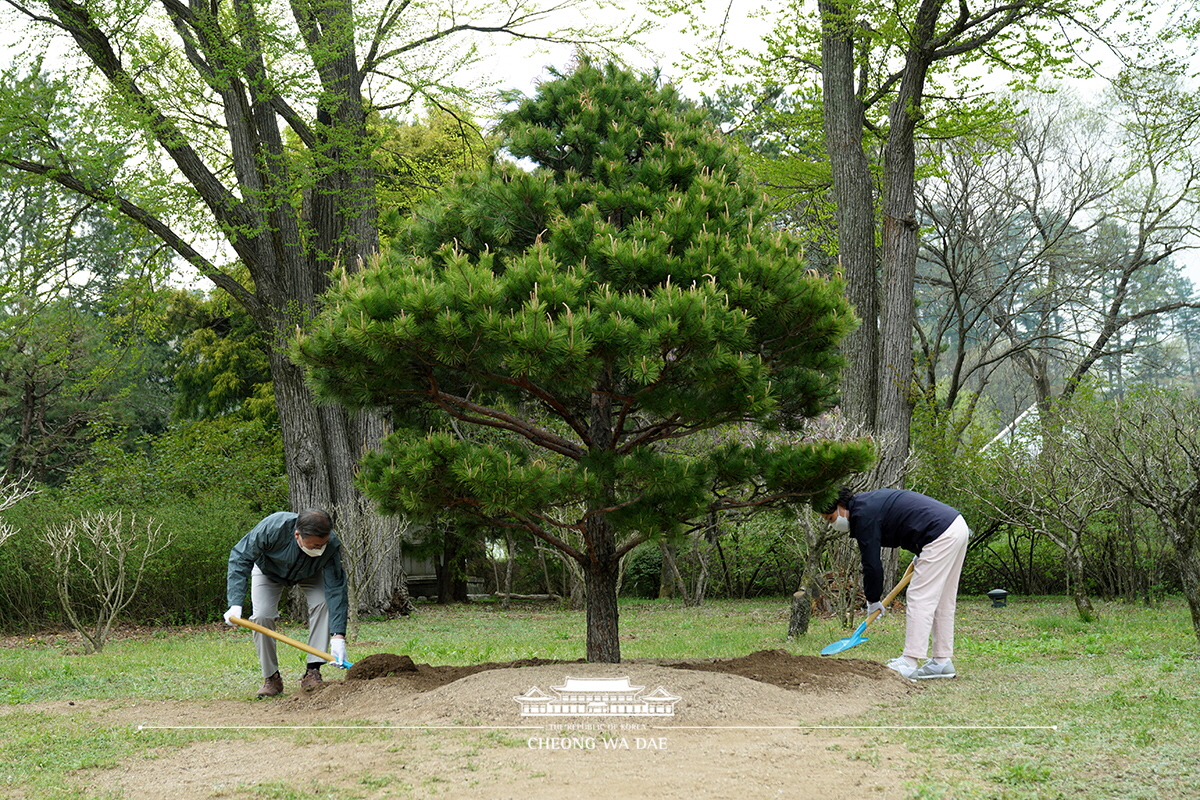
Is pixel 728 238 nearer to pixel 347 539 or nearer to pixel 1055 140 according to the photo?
pixel 347 539

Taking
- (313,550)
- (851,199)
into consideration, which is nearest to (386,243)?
(313,550)

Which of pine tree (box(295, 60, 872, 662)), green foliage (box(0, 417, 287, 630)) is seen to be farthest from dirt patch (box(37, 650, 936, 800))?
green foliage (box(0, 417, 287, 630))

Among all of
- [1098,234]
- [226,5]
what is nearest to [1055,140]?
[1098,234]

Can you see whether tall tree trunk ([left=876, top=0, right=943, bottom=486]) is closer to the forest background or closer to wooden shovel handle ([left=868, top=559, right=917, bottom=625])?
the forest background

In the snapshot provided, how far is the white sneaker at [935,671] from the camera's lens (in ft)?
19.3

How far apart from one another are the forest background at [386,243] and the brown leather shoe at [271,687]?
1441 millimetres

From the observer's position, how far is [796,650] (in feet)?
24.7

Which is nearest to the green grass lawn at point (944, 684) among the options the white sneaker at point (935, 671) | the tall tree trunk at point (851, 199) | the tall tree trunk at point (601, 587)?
the white sneaker at point (935, 671)

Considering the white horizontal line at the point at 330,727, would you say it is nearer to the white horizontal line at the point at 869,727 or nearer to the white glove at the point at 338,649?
the white glove at the point at 338,649

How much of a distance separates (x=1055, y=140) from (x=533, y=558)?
Answer: 13.2 m

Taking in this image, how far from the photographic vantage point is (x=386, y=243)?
6207 millimetres

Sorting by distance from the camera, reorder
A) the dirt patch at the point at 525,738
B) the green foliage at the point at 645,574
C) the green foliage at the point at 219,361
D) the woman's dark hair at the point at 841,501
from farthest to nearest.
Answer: the green foliage at the point at 219,361
the green foliage at the point at 645,574
the woman's dark hair at the point at 841,501
the dirt patch at the point at 525,738

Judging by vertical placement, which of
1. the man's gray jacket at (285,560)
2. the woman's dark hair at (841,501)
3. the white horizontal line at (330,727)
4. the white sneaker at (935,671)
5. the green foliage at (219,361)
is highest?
the green foliage at (219,361)

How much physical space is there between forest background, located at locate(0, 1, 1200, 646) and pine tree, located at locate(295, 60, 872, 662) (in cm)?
68
